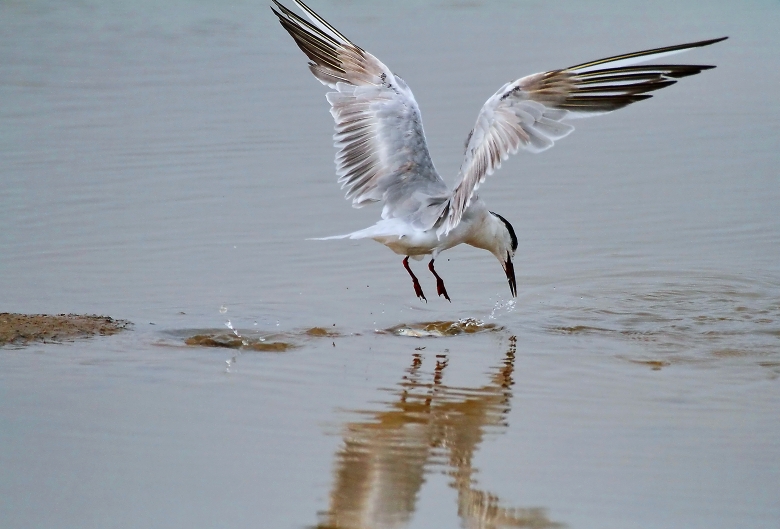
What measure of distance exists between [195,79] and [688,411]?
8485 mm

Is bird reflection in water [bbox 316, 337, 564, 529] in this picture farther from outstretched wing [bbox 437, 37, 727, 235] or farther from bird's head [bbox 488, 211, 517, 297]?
bird's head [bbox 488, 211, 517, 297]

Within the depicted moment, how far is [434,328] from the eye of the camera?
6.97 m

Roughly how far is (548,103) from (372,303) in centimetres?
173

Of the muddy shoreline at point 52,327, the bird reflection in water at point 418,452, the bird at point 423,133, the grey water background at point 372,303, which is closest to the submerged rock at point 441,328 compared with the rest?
the grey water background at point 372,303

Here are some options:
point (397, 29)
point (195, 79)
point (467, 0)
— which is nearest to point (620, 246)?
point (195, 79)

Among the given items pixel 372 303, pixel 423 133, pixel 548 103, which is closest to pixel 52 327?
pixel 372 303

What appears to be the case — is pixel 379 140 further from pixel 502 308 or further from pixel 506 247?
pixel 502 308

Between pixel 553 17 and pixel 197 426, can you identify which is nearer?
pixel 197 426

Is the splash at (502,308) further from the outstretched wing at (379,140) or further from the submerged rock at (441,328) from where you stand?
the outstretched wing at (379,140)

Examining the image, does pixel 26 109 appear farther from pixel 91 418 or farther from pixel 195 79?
pixel 91 418

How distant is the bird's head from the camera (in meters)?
7.39

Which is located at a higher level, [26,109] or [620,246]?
[26,109]

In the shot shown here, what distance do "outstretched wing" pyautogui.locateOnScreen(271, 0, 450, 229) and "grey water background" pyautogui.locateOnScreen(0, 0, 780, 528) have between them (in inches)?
23.6

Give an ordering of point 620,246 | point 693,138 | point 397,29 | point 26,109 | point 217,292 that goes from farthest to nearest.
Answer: point 397,29 → point 26,109 → point 693,138 → point 620,246 → point 217,292
